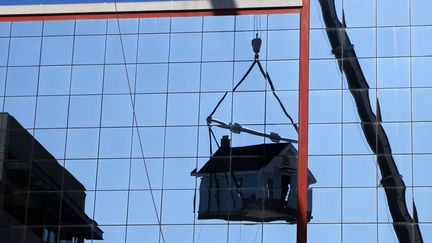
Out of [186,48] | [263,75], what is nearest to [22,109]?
[186,48]

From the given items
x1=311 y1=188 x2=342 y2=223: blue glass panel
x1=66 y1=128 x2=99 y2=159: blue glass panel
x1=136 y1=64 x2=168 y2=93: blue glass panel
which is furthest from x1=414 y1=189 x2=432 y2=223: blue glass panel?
x1=66 y1=128 x2=99 y2=159: blue glass panel

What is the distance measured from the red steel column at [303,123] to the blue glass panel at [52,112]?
604 cm

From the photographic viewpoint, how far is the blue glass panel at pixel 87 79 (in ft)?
96.4

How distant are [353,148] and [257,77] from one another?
10.1 ft

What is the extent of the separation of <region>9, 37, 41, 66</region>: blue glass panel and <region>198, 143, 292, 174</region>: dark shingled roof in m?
5.54

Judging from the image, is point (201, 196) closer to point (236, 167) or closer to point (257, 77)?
point (236, 167)

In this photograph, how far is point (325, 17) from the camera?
95.2ft

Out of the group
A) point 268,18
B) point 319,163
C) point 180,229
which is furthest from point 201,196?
point 268,18

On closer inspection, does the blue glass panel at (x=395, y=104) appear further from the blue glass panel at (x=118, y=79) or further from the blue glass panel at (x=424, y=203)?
the blue glass panel at (x=118, y=79)

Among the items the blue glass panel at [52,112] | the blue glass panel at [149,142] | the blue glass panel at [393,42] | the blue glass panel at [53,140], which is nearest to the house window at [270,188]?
the blue glass panel at [149,142]

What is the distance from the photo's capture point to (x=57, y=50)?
98.1 ft

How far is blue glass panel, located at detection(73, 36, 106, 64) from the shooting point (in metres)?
29.7

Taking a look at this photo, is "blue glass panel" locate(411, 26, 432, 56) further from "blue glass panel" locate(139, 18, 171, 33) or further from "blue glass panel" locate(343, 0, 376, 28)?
"blue glass panel" locate(139, 18, 171, 33)

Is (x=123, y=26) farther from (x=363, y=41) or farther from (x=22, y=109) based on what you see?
(x=363, y=41)
